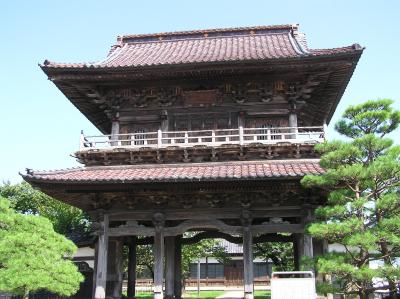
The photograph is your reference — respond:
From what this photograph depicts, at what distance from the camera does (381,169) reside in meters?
10.8

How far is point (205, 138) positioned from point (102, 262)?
19.2 feet

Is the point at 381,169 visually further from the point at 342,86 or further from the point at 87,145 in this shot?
the point at 87,145

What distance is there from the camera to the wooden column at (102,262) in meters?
14.6

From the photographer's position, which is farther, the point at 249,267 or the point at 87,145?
the point at 87,145

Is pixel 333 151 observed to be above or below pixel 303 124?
below

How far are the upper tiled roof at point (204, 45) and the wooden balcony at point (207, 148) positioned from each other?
11.3 feet

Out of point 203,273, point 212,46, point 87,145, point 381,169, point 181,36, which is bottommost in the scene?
point 203,273

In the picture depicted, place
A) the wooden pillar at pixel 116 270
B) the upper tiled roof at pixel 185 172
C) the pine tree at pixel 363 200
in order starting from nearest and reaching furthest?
the pine tree at pixel 363 200 < the upper tiled roof at pixel 185 172 < the wooden pillar at pixel 116 270

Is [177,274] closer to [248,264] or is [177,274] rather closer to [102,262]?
[102,262]

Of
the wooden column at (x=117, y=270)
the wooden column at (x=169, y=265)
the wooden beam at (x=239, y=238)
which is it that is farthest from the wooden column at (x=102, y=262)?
the wooden beam at (x=239, y=238)

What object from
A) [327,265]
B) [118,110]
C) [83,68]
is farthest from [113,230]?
[327,265]

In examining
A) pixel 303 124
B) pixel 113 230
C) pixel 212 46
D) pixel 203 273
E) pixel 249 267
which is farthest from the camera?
pixel 203 273

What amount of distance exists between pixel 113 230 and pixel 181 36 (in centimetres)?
1200

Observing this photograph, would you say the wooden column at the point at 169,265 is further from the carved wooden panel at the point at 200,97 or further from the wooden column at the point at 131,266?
the carved wooden panel at the point at 200,97
